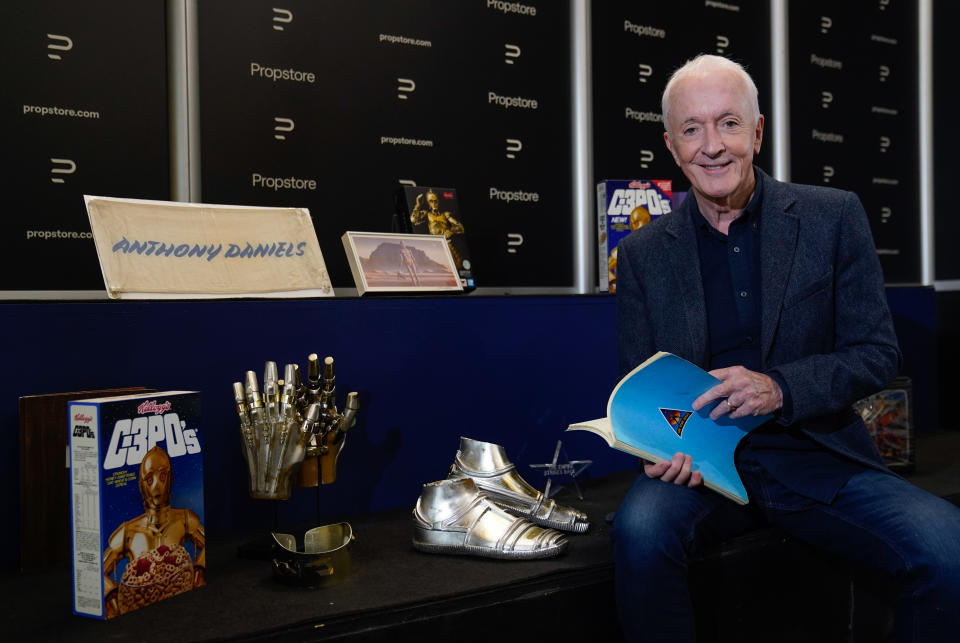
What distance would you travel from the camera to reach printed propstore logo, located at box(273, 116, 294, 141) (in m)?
2.78

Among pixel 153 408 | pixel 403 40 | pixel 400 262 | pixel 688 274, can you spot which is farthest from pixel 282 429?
pixel 403 40

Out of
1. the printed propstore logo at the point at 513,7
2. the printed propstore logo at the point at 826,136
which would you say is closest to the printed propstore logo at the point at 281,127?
the printed propstore logo at the point at 513,7

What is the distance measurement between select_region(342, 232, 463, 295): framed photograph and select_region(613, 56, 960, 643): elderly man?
2.37ft

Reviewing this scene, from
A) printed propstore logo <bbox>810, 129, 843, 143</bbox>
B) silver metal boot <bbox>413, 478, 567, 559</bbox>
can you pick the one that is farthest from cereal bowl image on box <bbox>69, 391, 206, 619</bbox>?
printed propstore logo <bbox>810, 129, 843, 143</bbox>

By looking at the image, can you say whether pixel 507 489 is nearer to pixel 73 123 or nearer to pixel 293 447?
pixel 293 447

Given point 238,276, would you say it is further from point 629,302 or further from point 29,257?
point 629,302

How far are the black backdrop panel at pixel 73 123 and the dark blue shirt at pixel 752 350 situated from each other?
179 cm

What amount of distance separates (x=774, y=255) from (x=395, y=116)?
172 centimetres

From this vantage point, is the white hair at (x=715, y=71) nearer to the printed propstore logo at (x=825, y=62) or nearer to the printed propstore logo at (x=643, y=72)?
the printed propstore logo at (x=643, y=72)

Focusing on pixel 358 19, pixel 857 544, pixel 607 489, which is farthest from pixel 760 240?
pixel 358 19

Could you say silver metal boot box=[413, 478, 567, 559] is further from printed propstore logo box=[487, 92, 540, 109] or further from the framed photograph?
printed propstore logo box=[487, 92, 540, 109]

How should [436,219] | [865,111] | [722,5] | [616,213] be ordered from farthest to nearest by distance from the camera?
[865,111], [722,5], [616,213], [436,219]

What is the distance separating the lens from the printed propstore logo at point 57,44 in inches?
95.9

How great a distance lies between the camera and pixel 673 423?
1.65 meters
